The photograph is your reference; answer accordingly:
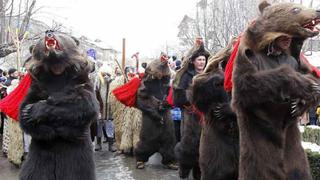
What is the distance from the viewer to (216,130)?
5.28m

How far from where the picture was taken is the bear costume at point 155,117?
327 inches

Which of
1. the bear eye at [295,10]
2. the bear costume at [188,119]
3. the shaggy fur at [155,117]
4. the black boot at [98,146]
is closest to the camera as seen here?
the bear eye at [295,10]

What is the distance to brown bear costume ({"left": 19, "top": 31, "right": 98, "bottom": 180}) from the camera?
4.20 metres

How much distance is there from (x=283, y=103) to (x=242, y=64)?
45cm

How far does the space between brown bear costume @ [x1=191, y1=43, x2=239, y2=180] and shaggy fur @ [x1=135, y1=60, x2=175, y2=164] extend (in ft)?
9.23

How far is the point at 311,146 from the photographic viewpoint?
641cm

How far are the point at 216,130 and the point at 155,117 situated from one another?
3.07 m

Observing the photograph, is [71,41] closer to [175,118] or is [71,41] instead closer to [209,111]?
[209,111]

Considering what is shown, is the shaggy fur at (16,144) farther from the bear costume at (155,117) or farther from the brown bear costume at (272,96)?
the brown bear costume at (272,96)

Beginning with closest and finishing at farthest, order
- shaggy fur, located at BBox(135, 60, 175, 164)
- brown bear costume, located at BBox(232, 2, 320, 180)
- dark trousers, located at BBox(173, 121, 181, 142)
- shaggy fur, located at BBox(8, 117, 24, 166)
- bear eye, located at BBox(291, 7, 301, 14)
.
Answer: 1. brown bear costume, located at BBox(232, 2, 320, 180)
2. bear eye, located at BBox(291, 7, 301, 14)
3. shaggy fur, located at BBox(135, 60, 175, 164)
4. shaggy fur, located at BBox(8, 117, 24, 166)
5. dark trousers, located at BBox(173, 121, 181, 142)

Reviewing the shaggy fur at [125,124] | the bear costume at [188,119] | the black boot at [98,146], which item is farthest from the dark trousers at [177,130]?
the black boot at [98,146]

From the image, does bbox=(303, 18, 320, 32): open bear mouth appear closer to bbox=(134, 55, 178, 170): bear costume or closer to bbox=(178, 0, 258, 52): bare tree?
bbox=(134, 55, 178, 170): bear costume

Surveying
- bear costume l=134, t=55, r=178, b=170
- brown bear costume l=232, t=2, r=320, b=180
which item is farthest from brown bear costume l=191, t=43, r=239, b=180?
bear costume l=134, t=55, r=178, b=170

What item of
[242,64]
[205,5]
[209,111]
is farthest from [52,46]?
[205,5]
